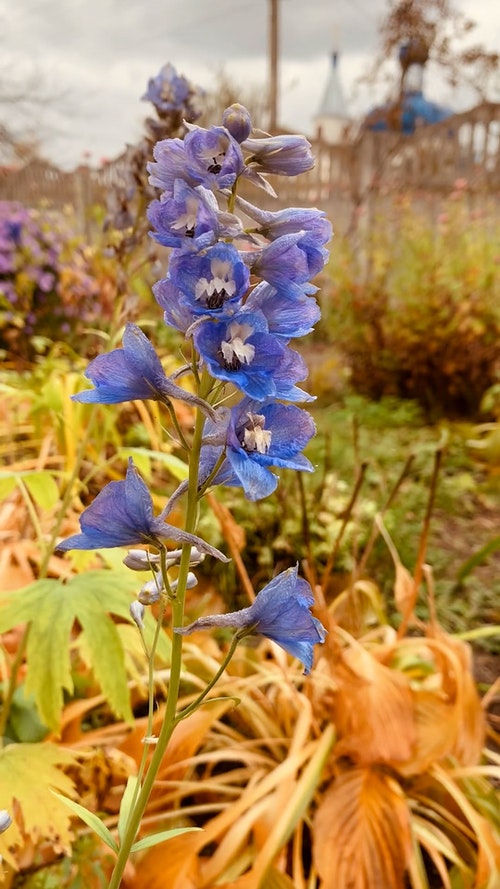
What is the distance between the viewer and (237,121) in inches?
24.9

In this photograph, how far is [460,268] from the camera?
499 centimetres

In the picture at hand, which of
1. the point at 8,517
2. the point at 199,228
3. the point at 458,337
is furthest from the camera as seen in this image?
the point at 458,337

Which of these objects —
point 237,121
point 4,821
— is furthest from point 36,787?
point 237,121

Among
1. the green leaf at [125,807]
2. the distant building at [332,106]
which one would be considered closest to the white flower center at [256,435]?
the green leaf at [125,807]

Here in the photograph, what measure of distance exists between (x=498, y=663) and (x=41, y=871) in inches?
64.3

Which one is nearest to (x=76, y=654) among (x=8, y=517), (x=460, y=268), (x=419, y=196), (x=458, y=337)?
(x=8, y=517)

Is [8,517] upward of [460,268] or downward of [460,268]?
downward

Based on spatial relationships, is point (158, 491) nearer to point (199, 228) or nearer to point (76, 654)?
point (76, 654)

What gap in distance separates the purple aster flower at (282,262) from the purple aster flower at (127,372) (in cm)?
12

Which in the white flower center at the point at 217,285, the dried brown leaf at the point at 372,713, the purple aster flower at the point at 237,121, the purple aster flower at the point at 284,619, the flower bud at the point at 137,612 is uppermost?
the purple aster flower at the point at 237,121

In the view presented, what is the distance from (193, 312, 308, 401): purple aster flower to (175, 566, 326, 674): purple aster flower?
7.2 inches

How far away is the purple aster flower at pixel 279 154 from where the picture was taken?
670mm

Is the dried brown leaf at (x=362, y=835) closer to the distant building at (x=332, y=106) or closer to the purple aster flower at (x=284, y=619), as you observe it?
the purple aster flower at (x=284, y=619)

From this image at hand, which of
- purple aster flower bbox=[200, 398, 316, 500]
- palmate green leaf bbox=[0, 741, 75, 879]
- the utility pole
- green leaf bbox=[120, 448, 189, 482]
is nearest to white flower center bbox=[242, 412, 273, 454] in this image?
purple aster flower bbox=[200, 398, 316, 500]
